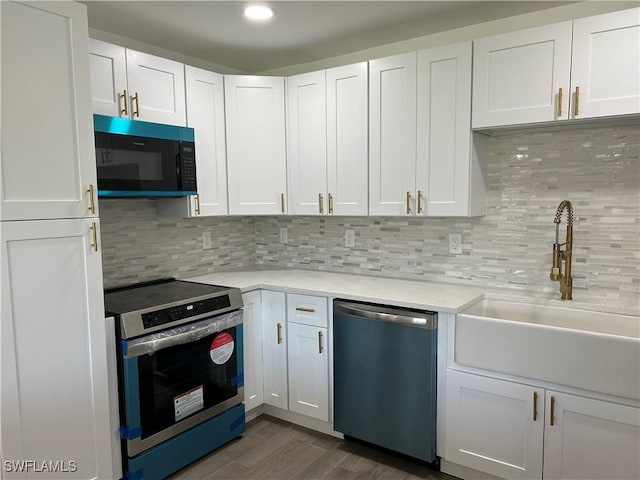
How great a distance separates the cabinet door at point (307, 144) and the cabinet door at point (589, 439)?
1.68 metres

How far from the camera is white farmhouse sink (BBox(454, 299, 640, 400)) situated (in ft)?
5.96

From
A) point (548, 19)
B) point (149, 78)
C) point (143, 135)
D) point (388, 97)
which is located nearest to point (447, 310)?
point (388, 97)

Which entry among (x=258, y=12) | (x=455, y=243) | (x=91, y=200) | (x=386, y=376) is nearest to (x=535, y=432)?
(x=386, y=376)

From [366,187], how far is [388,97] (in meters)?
0.53

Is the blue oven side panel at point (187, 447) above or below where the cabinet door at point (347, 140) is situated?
below

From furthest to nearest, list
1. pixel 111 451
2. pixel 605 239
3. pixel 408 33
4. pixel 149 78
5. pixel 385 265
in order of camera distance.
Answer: pixel 385 265, pixel 408 33, pixel 149 78, pixel 605 239, pixel 111 451

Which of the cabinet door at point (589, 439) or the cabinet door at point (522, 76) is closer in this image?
the cabinet door at point (589, 439)

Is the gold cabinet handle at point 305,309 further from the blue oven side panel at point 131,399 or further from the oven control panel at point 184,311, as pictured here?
the blue oven side panel at point 131,399

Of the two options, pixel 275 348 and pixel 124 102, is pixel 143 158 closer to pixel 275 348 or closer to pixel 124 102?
pixel 124 102

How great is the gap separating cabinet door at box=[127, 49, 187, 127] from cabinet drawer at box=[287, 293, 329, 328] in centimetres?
123

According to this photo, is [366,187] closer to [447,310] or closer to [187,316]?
[447,310]

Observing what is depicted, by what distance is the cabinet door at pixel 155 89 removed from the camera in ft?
7.84

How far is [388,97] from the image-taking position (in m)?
2.62

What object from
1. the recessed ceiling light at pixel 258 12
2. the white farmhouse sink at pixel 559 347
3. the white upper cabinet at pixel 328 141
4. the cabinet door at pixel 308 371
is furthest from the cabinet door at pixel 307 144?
the white farmhouse sink at pixel 559 347
